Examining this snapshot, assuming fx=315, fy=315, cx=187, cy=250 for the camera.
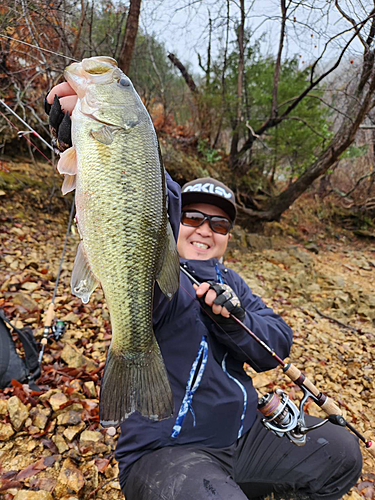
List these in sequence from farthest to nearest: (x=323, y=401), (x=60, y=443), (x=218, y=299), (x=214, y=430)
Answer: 1. (x=60, y=443)
2. (x=323, y=401)
3. (x=214, y=430)
4. (x=218, y=299)

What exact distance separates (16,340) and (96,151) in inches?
102

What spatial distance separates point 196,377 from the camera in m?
1.88

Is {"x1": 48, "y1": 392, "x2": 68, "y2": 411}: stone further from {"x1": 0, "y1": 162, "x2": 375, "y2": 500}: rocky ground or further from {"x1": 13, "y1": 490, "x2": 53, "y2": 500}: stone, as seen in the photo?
{"x1": 13, "y1": 490, "x2": 53, "y2": 500}: stone

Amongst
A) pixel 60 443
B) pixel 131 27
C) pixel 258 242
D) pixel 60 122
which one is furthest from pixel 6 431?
pixel 258 242

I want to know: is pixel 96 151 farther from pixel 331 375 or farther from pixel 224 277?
pixel 331 375

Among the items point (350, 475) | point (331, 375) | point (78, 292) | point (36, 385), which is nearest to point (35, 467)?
point (36, 385)

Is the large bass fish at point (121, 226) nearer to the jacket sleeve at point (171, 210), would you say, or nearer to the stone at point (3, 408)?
the jacket sleeve at point (171, 210)

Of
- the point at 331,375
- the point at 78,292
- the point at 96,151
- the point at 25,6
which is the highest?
the point at 25,6

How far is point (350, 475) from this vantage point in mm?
2074

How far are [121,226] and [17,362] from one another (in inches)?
84.1

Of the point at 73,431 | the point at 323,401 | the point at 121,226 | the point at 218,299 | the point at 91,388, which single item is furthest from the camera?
the point at 91,388

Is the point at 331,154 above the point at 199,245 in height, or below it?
above

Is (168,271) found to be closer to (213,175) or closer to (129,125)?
(129,125)

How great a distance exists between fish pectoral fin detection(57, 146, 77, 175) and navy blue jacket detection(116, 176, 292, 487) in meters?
0.53
